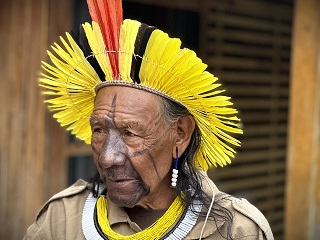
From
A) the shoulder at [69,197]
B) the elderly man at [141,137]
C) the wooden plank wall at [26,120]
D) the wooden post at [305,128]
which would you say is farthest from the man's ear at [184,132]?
the wooden plank wall at [26,120]

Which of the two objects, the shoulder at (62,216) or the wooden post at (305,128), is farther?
the wooden post at (305,128)

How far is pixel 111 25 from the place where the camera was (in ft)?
7.75

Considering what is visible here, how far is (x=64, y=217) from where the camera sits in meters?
2.58

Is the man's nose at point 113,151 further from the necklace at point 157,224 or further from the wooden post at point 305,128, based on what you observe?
the wooden post at point 305,128

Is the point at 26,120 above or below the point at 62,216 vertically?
above

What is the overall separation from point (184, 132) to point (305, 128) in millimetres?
1792

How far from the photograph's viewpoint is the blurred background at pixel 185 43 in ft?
13.4

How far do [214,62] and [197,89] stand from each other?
152 inches

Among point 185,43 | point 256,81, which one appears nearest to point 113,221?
point 185,43

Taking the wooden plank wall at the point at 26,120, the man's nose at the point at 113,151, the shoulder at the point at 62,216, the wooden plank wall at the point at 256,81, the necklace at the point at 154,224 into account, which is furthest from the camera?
the wooden plank wall at the point at 256,81

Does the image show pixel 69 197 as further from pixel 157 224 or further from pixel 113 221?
pixel 157 224

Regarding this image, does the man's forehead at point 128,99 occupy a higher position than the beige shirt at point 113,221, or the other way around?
the man's forehead at point 128,99

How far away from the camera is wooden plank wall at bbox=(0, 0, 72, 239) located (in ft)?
14.9

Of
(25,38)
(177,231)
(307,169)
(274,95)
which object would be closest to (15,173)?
(25,38)
